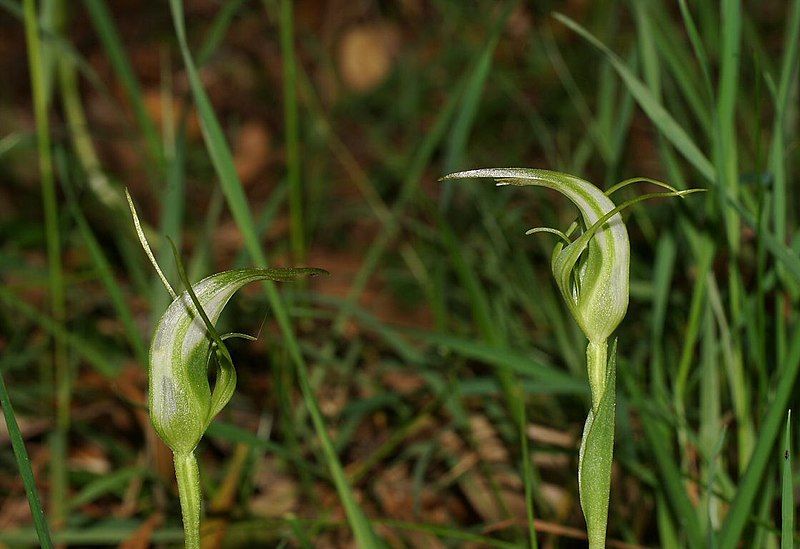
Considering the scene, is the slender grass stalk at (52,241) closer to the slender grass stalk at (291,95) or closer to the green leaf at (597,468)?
the slender grass stalk at (291,95)

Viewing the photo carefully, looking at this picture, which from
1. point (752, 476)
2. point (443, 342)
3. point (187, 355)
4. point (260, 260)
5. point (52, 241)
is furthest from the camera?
point (52, 241)

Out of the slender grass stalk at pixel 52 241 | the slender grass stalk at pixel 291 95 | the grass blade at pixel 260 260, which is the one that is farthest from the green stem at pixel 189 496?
the slender grass stalk at pixel 291 95

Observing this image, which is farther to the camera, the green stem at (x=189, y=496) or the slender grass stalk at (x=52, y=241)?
the slender grass stalk at (x=52, y=241)

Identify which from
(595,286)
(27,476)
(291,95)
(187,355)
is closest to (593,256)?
(595,286)

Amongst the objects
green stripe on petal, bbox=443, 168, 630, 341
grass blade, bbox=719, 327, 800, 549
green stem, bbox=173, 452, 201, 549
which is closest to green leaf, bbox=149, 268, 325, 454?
green stem, bbox=173, 452, 201, 549

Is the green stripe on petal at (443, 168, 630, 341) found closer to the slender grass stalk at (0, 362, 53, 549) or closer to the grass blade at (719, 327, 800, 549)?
the grass blade at (719, 327, 800, 549)

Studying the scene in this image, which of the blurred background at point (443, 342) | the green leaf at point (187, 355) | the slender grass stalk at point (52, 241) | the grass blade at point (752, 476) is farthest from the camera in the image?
the slender grass stalk at point (52, 241)

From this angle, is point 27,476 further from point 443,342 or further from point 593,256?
point 443,342
